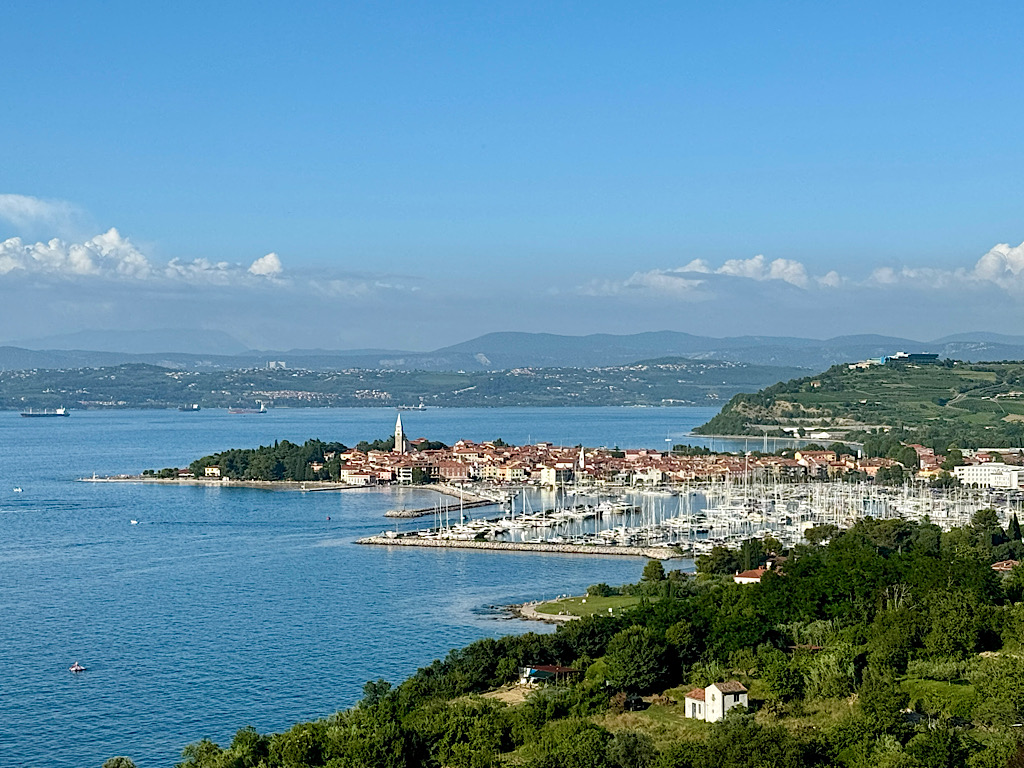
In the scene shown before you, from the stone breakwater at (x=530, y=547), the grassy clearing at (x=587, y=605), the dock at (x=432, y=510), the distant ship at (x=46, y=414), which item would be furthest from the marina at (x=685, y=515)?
the distant ship at (x=46, y=414)

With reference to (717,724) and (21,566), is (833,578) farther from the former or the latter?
(21,566)

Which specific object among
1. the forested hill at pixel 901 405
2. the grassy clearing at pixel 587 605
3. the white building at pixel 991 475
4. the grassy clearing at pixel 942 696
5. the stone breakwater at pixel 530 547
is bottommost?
the stone breakwater at pixel 530 547

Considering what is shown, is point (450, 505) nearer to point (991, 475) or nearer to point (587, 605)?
point (991, 475)

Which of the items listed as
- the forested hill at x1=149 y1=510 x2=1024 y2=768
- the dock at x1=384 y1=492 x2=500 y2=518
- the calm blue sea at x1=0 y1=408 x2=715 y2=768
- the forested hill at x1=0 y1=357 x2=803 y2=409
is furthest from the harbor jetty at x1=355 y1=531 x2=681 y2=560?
the forested hill at x1=0 y1=357 x2=803 y2=409

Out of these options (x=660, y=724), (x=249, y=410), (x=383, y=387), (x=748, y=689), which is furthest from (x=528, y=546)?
(x=383, y=387)

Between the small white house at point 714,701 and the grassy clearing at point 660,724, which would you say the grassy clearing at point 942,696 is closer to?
the small white house at point 714,701

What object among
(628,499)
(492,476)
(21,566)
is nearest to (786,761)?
(21,566)
